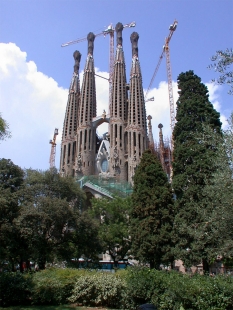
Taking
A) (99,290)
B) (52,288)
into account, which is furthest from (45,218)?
(99,290)

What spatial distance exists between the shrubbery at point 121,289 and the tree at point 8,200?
5095mm

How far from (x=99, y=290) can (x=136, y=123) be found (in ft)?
190

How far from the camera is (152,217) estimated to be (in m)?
22.5

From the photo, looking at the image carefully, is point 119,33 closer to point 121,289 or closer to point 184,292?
point 121,289

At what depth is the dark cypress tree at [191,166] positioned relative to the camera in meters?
18.9

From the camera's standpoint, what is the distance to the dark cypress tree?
18875 millimetres

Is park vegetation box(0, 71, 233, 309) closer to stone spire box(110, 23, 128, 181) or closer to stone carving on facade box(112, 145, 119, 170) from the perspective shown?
stone carving on facade box(112, 145, 119, 170)

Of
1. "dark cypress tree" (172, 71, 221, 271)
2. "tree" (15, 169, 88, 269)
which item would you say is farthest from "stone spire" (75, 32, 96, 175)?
"dark cypress tree" (172, 71, 221, 271)

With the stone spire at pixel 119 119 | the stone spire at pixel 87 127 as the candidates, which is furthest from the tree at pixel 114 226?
the stone spire at pixel 87 127

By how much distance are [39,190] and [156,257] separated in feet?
32.3

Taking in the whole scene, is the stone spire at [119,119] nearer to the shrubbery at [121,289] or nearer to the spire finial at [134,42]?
the spire finial at [134,42]

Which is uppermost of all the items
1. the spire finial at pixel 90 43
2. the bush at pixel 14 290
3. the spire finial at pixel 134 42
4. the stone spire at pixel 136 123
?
the spire finial at pixel 90 43

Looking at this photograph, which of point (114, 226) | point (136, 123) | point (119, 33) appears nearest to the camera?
point (114, 226)

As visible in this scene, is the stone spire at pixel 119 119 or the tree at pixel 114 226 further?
the stone spire at pixel 119 119
